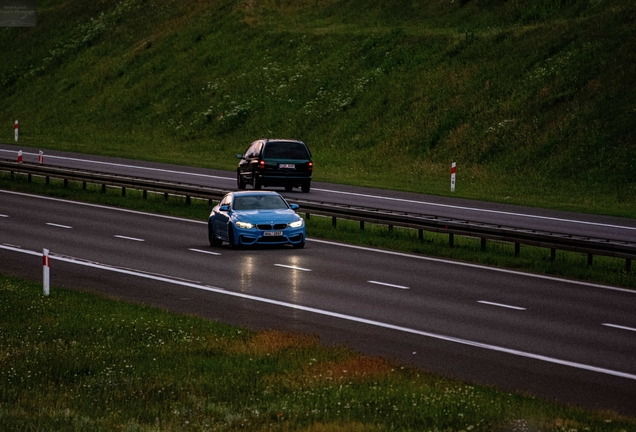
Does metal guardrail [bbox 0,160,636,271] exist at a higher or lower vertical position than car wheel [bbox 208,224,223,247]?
higher

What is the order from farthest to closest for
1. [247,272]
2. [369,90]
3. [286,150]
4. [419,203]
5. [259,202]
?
[369,90]
[286,150]
[419,203]
[259,202]
[247,272]

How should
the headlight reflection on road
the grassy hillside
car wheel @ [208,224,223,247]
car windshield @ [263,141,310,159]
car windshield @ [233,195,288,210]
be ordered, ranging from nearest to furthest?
the headlight reflection on road, car windshield @ [233,195,288,210], car wheel @ [208,224,223,247], car windshield @ [263,141,310,159], the grassy hillside

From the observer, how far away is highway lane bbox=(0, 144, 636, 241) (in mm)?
32469

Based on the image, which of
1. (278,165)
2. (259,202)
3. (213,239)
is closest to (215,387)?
(213,239)

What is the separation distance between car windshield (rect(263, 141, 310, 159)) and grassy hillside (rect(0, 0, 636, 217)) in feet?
14.8

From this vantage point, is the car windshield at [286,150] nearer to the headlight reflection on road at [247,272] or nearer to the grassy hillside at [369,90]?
the grassy hillside at [369,90]

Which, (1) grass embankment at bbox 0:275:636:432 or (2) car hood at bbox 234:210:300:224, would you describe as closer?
(1) grass embankment at bbox 0:275:636:432

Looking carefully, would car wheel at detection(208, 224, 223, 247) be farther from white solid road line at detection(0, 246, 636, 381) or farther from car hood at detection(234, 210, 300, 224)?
white solid road line at detection(0, 246, 636, 381)

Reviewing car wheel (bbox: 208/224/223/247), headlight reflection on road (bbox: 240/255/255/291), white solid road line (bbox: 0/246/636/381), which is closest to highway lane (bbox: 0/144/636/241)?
car wheel (bbox: 208/224/223/247)

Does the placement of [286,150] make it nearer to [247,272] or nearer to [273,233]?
[273,233]

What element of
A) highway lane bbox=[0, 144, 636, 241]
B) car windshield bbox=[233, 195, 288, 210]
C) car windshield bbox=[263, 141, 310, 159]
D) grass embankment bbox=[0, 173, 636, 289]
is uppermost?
car windshield bbox=[263, 141, 310, 159]

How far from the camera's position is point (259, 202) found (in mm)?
28797

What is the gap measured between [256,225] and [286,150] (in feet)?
44.2

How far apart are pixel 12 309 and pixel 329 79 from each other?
44.2 meters
